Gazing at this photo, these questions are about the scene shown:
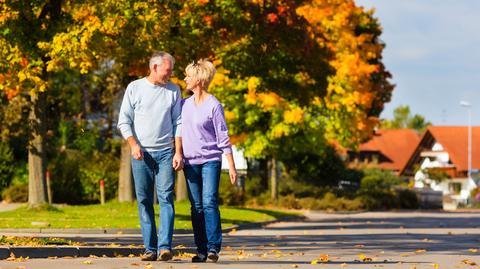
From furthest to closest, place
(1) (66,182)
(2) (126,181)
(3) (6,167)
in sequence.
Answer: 1. (1) (66,182)
2. (3) (6,167)
3. (2) (126,181)

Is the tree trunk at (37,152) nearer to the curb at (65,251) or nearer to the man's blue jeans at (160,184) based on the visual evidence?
the curb at (65,251)

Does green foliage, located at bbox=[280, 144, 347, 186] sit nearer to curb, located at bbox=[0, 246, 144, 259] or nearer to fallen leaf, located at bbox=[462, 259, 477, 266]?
fallen leaf, located at bbox=[462, 259, 477, 266]

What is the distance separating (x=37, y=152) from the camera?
3045 cm

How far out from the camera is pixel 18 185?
142 feet

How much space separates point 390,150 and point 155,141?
Result: 352 ft

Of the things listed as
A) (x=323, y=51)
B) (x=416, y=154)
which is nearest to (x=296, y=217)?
(x=323, y=51)

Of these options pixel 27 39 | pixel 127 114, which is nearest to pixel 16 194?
pixel 27 39

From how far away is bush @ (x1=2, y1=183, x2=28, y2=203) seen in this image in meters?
42.9

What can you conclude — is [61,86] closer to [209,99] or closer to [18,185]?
[18,185]

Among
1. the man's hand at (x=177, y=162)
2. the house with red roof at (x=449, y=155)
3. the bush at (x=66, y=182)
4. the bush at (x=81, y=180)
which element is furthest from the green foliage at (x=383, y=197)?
the man's hand at (x=177, y=162)

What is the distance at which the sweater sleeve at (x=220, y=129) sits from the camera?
1248cm

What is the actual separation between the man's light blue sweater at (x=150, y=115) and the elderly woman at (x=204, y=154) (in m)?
0.17

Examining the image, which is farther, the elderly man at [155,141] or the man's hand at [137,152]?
the elderly man at [155,141]

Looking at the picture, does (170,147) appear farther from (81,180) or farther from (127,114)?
(81,180)
